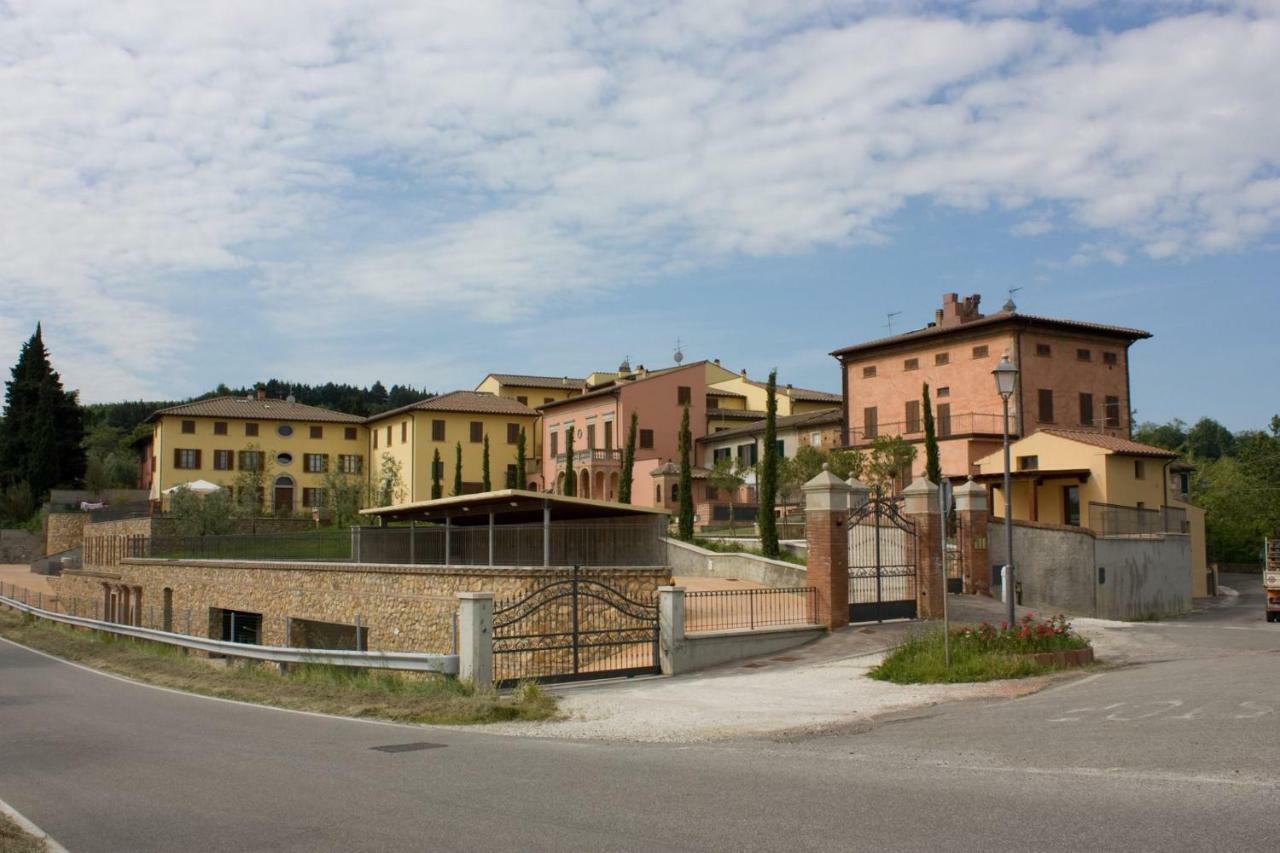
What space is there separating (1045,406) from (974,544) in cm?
2725

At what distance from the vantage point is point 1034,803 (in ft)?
26.4

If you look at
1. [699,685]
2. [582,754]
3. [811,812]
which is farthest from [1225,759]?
[699,685]

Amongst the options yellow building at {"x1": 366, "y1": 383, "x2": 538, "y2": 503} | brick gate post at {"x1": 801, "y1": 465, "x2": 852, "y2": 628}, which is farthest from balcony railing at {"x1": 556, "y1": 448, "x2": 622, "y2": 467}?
brick gate post at {"x1": 801, "y1": 465, "x2": 852, "y2": 628}

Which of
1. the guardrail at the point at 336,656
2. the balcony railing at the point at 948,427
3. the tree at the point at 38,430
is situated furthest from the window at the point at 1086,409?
the tree at the point at 38,430

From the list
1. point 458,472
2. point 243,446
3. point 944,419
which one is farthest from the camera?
point 243,446

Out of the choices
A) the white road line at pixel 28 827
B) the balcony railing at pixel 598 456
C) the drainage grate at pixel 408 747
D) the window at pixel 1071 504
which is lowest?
the drainage grate at pixel 408 747

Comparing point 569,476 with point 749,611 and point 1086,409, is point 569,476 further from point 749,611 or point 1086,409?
point 749,611

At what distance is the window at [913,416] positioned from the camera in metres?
55.9

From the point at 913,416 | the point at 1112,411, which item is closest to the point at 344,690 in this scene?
the point at 913,416

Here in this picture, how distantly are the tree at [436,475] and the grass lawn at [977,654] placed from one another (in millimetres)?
55970

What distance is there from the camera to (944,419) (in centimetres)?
5453

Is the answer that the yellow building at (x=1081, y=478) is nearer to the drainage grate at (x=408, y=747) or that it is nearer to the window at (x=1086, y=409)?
the window at (x=1086, y=409)

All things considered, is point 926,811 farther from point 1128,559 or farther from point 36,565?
point 36,565

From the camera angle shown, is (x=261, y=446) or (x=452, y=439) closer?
(x=452, y=439)
